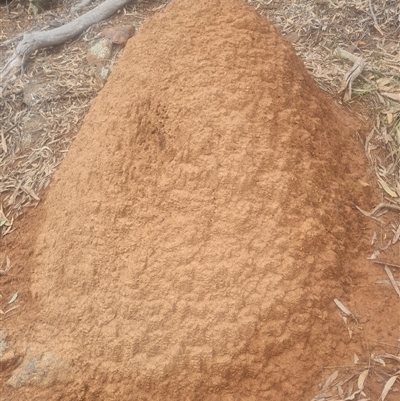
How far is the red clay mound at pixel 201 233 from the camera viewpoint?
195 centimetres

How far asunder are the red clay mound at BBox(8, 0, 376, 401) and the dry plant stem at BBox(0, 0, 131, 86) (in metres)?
1.69

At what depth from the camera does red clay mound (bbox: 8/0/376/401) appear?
76.7 inches

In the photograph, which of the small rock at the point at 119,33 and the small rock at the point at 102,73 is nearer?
the small rock at the point at 102,73

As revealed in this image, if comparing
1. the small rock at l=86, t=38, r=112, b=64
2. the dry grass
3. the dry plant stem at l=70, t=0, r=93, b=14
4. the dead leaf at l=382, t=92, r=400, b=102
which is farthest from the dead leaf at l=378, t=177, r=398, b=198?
the dry plant stem at l=70, t=0, r=93, b=14

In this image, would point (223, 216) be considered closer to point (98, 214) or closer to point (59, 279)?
point (98, 214)

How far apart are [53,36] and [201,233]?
2.49 m

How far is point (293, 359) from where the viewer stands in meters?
1.94

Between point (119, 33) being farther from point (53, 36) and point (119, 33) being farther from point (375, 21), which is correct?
point (375, 21)

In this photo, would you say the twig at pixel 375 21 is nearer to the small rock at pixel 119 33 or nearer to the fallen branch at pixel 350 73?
the fallen branch at pixel 350 73

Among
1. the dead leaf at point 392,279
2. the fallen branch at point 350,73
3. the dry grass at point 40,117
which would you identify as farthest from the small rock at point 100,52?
the dead leaf at point 392,279

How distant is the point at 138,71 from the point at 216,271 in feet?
3.14

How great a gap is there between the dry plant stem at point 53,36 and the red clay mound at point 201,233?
169 centimetres

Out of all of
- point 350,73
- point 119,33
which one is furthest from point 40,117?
point 350,73

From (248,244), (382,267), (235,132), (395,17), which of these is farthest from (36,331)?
(395,17)
